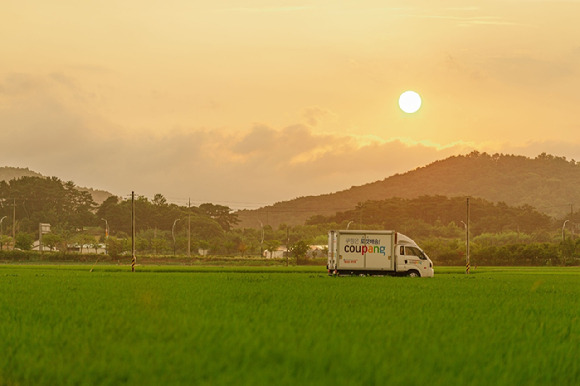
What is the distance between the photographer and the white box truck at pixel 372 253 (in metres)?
47.5

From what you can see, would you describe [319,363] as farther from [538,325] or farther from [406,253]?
[406,253]

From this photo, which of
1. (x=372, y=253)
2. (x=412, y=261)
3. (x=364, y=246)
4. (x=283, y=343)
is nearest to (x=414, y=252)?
(x=412, y=261)

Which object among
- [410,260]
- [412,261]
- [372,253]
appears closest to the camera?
[372,253]

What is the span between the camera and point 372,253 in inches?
1877

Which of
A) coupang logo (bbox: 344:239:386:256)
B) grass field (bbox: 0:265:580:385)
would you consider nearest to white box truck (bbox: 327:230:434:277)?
coupang logo (bbox: 344:239:386:256)

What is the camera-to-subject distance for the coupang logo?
47.6 m

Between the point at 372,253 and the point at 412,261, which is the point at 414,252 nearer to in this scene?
the point at 412,261

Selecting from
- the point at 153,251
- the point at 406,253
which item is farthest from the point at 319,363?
the point at 153,251

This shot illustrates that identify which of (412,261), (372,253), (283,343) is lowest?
(283,343)

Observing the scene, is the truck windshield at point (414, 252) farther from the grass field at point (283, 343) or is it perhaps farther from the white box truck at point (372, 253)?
the grass field at point (283, 343)

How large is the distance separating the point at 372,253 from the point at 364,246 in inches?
27.1

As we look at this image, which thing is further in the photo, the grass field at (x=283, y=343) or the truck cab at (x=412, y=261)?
the truck cab at (x=412, y=261)

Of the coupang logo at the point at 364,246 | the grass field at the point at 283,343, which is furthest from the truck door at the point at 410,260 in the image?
the grass field at the point at 283,343

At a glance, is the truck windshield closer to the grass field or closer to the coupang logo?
the coupang logo
